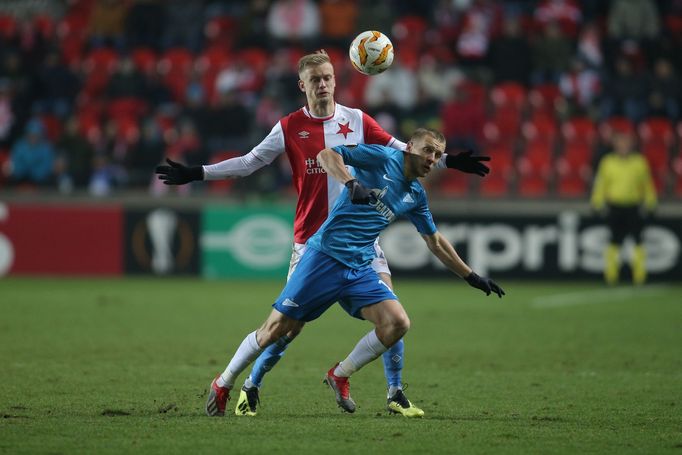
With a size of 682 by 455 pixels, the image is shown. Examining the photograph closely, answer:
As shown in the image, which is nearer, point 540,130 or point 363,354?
point 363,354

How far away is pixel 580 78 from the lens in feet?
72.0

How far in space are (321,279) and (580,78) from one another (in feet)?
50.6

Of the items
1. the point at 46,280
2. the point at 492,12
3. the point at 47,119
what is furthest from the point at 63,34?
the point at 492,12

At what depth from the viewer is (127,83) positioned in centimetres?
2248

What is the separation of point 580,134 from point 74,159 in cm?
924

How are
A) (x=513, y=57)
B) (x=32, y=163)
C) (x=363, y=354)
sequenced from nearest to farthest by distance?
(x=363, y=354) < (x=32, y=163) < (x=513, y=57)

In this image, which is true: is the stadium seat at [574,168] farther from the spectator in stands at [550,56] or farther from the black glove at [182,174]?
the black glove at [182,174]

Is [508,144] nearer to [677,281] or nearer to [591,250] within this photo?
[591,250]

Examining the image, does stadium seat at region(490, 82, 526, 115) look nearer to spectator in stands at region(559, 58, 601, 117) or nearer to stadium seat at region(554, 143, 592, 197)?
spectator in stands at region(559, 58, 601, 117)

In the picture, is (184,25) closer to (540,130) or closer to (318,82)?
(540,130)

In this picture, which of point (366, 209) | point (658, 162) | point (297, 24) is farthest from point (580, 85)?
point (366, 209)

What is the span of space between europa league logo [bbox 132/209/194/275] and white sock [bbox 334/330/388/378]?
12.3 metres

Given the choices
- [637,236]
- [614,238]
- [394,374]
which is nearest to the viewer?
[394,374]

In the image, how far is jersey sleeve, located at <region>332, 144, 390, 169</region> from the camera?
24.6 feet
